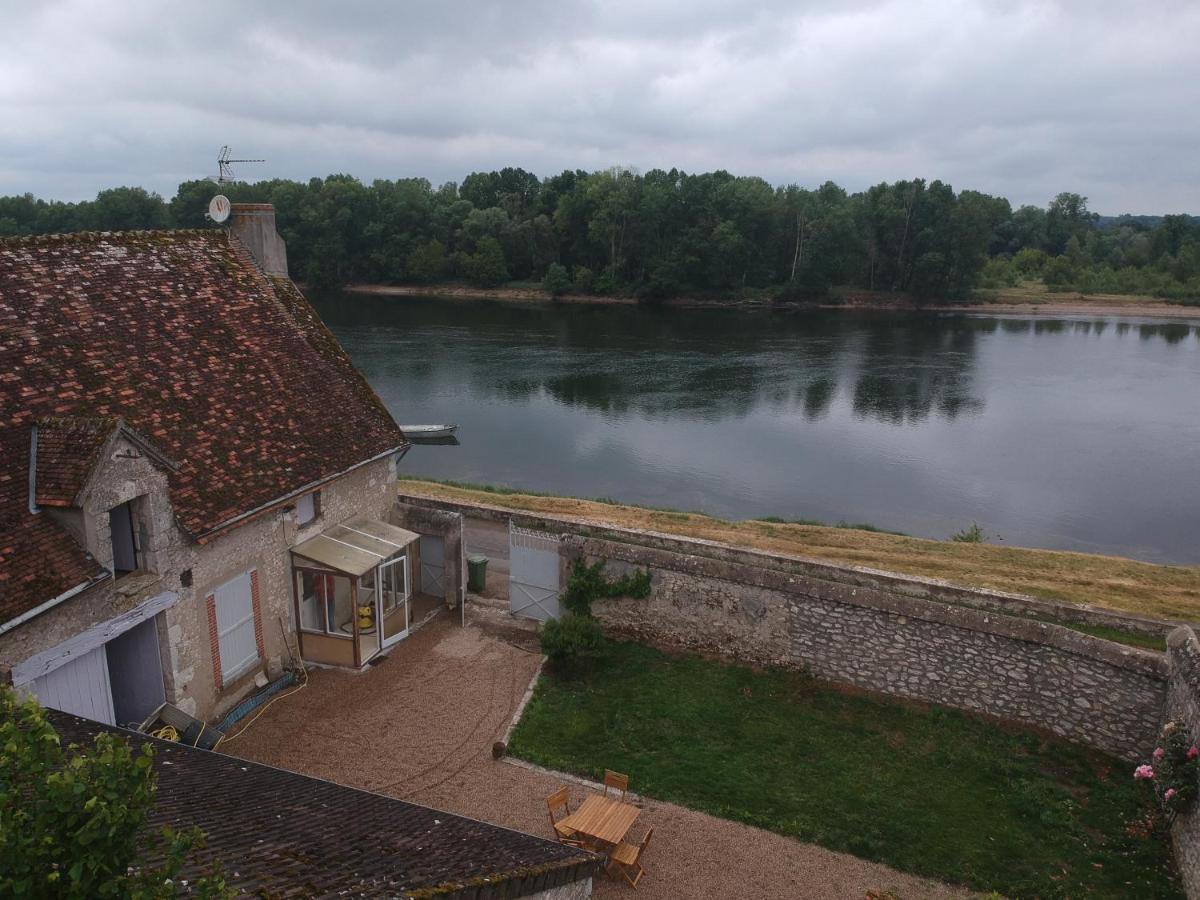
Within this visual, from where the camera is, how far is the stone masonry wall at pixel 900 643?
1223cm

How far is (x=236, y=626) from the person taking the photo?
13281 mm

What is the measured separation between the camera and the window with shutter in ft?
42.5

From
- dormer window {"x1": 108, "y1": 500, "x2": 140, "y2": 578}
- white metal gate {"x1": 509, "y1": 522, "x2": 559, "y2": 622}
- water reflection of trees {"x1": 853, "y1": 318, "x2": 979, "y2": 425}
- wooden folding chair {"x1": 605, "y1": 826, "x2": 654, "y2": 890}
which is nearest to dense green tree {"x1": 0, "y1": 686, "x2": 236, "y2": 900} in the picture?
wooden folding chair {"x1": 605, "y1": 826, "x2": 654, "y2": 890}

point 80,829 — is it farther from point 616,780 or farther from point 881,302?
point 881,302

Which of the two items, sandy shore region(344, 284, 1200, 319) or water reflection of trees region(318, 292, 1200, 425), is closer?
water reflection of trees region(318, 292, 1200, 425)

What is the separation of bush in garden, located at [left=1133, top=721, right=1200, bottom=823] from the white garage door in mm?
13189

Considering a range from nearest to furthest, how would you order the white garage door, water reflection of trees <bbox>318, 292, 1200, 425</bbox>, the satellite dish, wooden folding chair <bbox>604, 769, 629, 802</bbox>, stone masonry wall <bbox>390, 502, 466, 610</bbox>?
the white garage door
wooden folding chair <bbox>604, 769, 629, 802</bbox>
stone masonry wall <bbox>390, 502, 466, 610</bbox>
the satellite dish
water reflection of trees <bbox>318, 292, 1200, 425</bbox>

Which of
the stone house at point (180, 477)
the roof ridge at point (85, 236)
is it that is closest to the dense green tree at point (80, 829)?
the stone house at point (180, 477)

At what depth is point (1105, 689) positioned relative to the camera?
40.1 ft

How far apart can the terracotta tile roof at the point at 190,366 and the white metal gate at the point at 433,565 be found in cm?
219

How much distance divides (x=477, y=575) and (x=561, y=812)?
24.2ft

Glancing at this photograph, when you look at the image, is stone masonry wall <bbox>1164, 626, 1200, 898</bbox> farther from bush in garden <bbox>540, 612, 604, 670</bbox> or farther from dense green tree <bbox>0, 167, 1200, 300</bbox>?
dense green tree <bbox>0, 167, 1200, 300</bbox>

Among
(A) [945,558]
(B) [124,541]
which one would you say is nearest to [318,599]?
(B) [124,541]

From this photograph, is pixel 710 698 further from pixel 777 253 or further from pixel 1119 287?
pixel 1119 287
